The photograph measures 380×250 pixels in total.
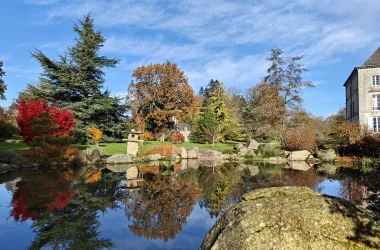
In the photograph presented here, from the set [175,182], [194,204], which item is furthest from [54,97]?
[194,204]

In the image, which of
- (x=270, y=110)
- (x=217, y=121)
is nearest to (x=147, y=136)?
(x=217, y=121)

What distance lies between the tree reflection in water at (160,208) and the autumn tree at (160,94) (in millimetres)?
29644

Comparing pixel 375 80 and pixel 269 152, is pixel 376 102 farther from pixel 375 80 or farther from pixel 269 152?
pixel 269 152

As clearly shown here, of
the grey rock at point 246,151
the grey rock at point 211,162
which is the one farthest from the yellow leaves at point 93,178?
the grey rock at point 246,151

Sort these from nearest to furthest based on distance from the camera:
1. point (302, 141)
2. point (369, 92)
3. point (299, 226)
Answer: point (299, 226) → point (302, 141) → point (369, 92)

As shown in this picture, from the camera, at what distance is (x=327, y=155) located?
74.0 feet

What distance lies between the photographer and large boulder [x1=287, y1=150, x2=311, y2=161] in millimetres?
23375

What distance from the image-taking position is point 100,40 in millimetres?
30000

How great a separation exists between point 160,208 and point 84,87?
78.5ft

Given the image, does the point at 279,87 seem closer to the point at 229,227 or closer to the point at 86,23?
the point at 86,23

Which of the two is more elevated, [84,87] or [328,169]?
[84,87]

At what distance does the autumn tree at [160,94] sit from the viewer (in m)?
39.8

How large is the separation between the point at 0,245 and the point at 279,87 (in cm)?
2856

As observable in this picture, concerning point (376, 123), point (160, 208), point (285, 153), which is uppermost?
point (376, 123)
